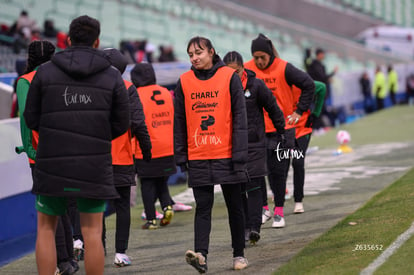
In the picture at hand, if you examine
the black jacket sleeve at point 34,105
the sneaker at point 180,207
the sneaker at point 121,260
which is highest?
the black jacket sleeve at point 34,105

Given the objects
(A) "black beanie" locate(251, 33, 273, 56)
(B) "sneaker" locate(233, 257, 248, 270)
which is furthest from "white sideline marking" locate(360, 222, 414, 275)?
(A) "black beanie" locate(251, 33, 273, 56)

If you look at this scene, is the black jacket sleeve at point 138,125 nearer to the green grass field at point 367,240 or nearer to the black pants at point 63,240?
the black pants at point 63,240

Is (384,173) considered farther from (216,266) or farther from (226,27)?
(226,27)

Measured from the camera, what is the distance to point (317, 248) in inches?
329

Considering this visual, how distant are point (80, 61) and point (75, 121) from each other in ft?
1.29

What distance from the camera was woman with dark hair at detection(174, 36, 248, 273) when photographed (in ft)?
24.4

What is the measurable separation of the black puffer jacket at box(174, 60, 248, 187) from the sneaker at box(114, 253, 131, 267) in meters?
1.29

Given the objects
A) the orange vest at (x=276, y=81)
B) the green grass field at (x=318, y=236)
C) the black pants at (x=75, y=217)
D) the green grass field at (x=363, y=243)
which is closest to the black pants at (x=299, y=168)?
the green grass field at (x=318, y=236)

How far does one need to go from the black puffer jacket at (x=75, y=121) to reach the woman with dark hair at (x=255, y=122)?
2407mm

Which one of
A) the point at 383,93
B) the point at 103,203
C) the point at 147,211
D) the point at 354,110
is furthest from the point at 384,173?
the point at 383,93

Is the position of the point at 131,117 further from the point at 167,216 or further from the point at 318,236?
the point at 167,216

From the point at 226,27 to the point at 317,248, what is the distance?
98.7 feet

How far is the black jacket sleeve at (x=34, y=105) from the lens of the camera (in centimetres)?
630

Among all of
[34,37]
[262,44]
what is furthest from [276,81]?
[34,37]
